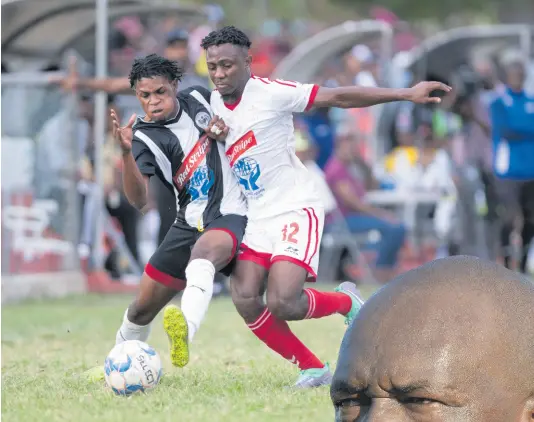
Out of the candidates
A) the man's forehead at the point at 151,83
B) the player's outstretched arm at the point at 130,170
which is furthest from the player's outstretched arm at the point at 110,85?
the player's outstretched arm at the point at 130,170

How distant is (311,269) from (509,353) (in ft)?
9.37

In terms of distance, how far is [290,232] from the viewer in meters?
7.73

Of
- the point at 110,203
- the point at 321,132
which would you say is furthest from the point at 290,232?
the point at 321,132

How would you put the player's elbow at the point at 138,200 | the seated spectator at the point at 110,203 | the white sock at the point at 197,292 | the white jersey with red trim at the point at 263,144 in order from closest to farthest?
1. the white sock at the point at 197,292
2. the player's elbow at the point at 138,200
3. the white jersey with red trim at the point at 263,144
4. the seated spectator at the point at 110,203

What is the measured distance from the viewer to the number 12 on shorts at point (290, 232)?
7.70 m

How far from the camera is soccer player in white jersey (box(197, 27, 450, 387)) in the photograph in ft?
24.9

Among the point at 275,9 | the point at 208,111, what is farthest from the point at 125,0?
the point at 275,9

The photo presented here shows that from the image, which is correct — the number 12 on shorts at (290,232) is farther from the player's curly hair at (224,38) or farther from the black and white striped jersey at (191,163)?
the player's curly hair at (224,38)

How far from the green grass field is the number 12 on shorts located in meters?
0.85

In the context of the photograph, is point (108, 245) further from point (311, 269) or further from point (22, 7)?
point (311, 269)

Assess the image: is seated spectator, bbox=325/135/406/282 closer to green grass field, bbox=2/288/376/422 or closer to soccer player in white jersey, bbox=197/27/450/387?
green grass field, bbox=2/288/376/422

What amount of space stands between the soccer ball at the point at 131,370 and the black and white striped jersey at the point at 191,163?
50.3 inches

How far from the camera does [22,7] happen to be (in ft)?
55.5

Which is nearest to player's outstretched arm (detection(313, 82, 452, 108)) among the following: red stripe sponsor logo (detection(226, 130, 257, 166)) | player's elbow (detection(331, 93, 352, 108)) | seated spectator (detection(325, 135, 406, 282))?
player's elbow (detection(331, 93, 352, 108))
